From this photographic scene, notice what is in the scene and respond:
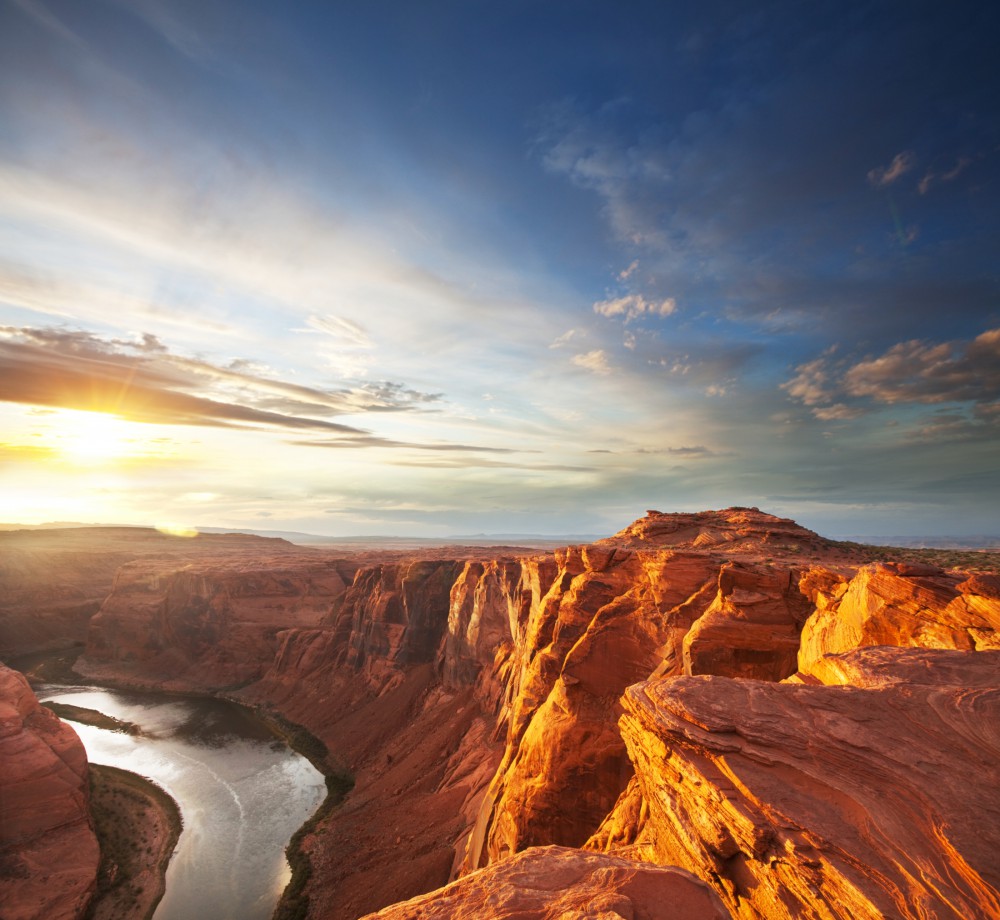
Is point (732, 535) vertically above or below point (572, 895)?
above

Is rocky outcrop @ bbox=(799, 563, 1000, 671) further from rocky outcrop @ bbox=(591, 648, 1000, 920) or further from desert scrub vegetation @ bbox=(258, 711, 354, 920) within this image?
desert scrub vegetation @ bbox=(258, 711, 354, 920)

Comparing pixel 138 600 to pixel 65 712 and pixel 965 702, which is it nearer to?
pixel 65 712

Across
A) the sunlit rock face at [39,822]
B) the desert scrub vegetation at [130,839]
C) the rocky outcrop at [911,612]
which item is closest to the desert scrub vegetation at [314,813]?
the desert scrub vegetation at [130,839]

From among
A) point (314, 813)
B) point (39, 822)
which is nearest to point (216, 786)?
point (314, 813)

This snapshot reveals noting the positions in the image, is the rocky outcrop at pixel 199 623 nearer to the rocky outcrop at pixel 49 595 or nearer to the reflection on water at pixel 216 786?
the reflection on water at pixel 216 786

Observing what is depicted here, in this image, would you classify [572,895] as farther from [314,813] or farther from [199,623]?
[199,623]

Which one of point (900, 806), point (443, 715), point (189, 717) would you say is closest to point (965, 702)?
point (900, 806)

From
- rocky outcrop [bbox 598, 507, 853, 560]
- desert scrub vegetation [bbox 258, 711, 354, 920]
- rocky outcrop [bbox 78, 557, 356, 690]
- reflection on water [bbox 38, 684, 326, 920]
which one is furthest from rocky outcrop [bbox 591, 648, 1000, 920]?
rocky outcrop [bbox 78, 557, 356, 690]
